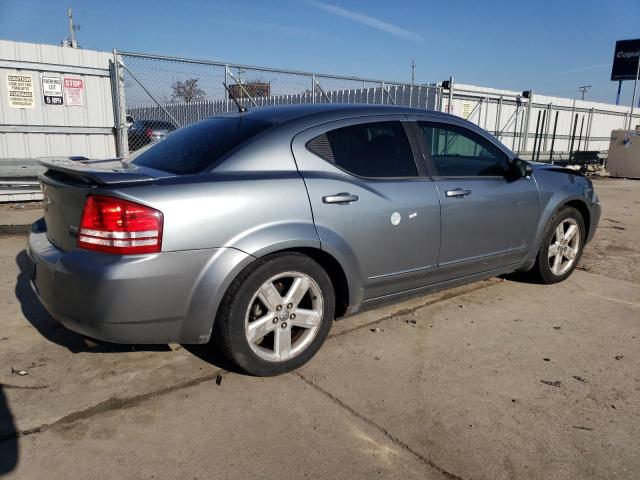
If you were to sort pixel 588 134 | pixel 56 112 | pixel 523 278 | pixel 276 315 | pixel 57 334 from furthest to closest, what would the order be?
pixel 588 134 → pixel 56 112 → pixel 523 278 → pixel 57 334 → pixel 276 315

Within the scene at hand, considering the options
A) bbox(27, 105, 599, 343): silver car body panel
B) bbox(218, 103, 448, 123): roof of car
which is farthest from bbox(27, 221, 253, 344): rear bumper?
bbox(218, 103, 448, 123): roof of car

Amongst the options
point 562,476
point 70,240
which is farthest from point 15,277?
point 562,476

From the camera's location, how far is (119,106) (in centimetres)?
873

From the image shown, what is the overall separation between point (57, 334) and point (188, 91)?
25.4 ft

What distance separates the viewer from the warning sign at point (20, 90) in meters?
8.12

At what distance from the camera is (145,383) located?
2871 millimetres

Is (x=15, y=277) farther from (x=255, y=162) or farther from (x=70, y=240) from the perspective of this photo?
(x=255, y=162)

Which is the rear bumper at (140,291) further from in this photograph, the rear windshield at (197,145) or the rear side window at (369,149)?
the rear side window at (369,149)

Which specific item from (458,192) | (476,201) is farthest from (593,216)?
(458,192)

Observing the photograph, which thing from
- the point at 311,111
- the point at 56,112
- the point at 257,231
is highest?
the point at 56,112

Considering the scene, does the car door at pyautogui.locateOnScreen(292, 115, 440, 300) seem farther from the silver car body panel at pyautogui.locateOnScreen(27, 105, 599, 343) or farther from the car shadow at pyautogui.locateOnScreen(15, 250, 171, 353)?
the car shadow at pyautogui.locateOnScreen(15, 250, 171, 353)

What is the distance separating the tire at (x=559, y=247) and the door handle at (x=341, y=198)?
2314 millimetres

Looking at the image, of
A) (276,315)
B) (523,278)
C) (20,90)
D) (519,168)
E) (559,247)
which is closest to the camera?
(276,315)

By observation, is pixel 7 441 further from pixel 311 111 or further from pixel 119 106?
pixel 119 106
